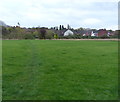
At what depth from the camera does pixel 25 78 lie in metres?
5.49

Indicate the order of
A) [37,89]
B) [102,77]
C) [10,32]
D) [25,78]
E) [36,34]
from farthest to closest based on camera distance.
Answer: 1. [36,34]
2. [10,32]
3. [102,77]
4. [25,78]
5. [37,89]

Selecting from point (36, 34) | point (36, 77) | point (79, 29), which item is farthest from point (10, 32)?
point (36, 77)

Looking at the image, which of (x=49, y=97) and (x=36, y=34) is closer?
(x=49, y=97)

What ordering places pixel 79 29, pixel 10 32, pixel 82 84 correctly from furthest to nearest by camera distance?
pixel 79 29 → pixel 10 32 → pixel 82 84

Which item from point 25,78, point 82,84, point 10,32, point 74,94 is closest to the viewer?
point 74,94

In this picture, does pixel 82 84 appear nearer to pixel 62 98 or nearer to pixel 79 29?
pixel 62 98

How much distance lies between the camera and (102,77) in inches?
231

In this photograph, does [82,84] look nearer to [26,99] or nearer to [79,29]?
[26,99]

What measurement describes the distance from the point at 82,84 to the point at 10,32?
42755 mm

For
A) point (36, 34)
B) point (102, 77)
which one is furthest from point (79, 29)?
point (102, 77)

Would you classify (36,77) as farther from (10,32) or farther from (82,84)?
(10,32)

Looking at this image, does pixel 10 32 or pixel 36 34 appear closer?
pixel 10 32

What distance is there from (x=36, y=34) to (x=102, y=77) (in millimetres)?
45228

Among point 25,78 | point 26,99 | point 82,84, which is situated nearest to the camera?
point 26,99
